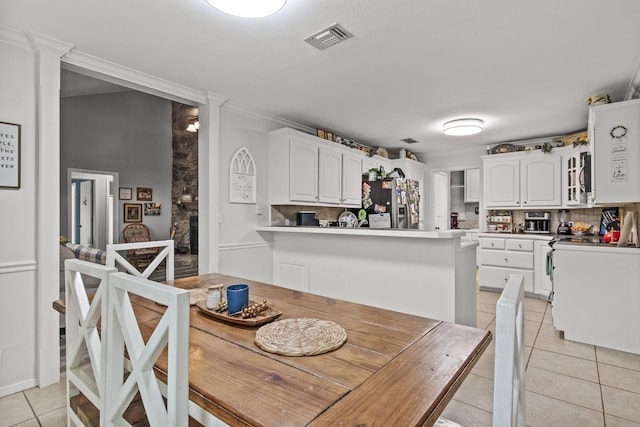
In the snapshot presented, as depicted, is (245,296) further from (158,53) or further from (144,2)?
(158,53)

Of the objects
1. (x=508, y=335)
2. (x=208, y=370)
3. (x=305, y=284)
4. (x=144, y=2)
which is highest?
(x=144, y=2)

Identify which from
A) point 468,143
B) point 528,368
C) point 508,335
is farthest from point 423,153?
point 508,335

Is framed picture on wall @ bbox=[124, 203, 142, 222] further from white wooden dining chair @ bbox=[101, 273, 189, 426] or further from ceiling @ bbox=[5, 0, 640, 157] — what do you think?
white wooden dining chair @ bbox=[101, 273, 189, 426]

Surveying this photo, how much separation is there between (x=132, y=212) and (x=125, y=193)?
1.36ft

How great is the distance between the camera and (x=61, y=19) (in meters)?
2.02

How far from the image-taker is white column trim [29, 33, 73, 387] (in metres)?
2.27

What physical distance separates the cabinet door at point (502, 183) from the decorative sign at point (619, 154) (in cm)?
221

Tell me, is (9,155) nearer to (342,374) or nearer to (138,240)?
(342,374)

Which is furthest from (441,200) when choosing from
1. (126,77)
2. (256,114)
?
(126,77)

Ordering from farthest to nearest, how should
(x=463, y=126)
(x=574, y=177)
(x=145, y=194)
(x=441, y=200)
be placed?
(x=145, y=194)
(x=441, y=200)
(x=574, y=177)
(x=463, y=126)

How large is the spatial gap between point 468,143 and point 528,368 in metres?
3.92

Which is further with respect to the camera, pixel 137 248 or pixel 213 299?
pixel 137 248

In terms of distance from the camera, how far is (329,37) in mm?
2211

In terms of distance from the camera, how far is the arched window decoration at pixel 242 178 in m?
3.58
